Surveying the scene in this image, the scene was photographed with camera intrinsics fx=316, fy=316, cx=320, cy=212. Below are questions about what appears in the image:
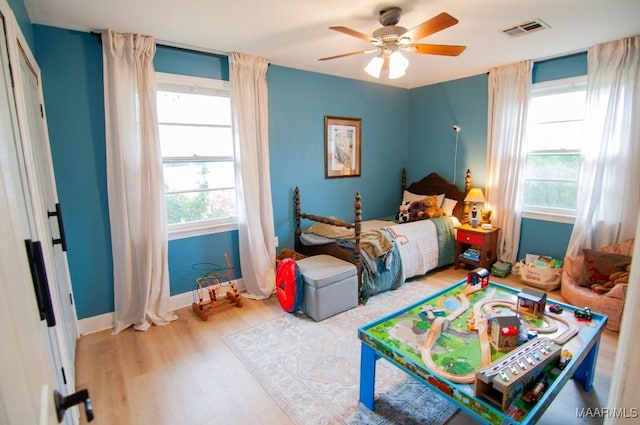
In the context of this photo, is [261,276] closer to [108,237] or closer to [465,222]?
[108,237]

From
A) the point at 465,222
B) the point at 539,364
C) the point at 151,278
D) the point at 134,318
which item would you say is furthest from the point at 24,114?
the point at 465,222

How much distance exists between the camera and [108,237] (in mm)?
2744

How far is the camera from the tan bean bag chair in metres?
2.64

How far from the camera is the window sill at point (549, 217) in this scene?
11.4 ft

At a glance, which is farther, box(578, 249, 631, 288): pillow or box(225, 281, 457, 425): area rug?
box(578, 249, 631, 288): pillow

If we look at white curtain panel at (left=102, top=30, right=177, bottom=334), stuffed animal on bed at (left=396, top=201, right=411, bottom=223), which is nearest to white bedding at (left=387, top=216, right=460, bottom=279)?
stuffed animal on bed at (left=396, top=201, right=411, bottom=223)

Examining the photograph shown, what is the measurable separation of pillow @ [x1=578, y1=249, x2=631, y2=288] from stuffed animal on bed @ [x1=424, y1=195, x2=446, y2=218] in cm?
156

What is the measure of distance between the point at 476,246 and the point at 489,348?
2623 mm

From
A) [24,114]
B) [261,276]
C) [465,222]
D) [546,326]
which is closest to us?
[24,114]

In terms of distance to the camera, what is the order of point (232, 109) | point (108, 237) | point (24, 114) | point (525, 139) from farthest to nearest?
point (525, 139) < point (232, 109) < point (108, 237) < point (24, 114)

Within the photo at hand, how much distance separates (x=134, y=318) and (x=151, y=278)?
40cm

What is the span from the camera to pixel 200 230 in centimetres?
322

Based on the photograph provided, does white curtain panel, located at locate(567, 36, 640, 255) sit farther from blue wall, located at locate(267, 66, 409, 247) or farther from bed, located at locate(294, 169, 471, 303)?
blue wall, located at locate(267, 66, 409, 247)

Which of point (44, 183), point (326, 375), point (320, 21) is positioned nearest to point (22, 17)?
point (44, 183)
